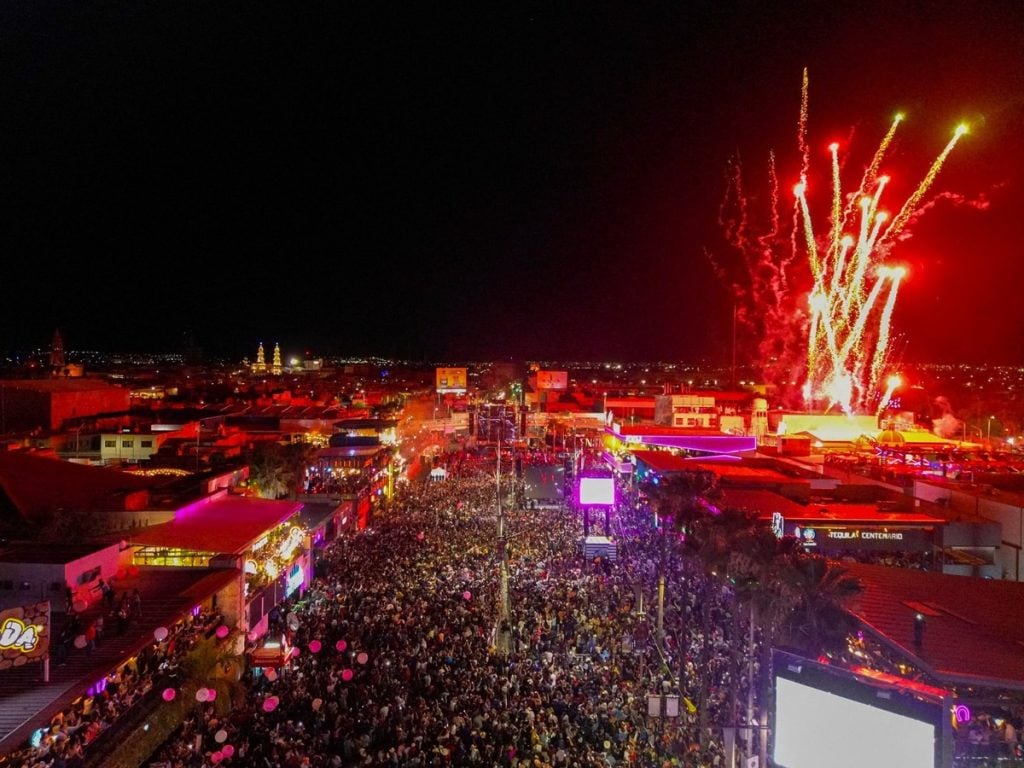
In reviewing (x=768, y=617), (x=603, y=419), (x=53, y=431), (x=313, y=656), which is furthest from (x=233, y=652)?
(x=603, y=419)

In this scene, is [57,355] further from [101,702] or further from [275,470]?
[101,702]

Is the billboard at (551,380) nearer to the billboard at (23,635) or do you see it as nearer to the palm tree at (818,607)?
the palm tree at (818,607)

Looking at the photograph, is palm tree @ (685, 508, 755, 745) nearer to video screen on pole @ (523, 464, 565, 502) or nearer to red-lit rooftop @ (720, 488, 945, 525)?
red-lit rooftop @ (720, 488, 945, 525)

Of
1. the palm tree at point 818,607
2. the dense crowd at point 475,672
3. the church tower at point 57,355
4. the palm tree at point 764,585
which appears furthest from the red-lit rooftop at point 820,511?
the church tower at point 57,355

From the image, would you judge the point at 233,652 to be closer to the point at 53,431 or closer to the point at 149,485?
the point at 149,485

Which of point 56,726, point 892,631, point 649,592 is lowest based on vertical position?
point 649,592
